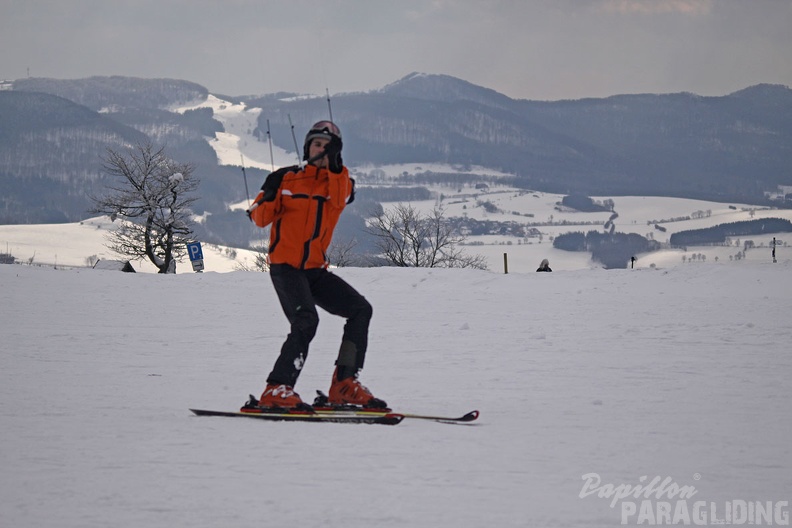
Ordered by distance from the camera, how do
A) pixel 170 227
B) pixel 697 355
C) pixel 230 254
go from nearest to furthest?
pixel 697 355 < pixel 170 227 < pixel 230 254

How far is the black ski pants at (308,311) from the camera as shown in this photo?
21.0 feet

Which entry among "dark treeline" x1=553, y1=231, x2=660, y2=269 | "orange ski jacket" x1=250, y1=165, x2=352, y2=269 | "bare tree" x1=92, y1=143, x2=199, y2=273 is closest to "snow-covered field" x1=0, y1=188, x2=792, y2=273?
"dark treeline" x1=553, y1=231, x2=660, y2=269

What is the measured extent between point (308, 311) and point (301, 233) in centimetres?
52

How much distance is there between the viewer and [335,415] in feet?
20.1

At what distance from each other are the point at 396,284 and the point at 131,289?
5464mm

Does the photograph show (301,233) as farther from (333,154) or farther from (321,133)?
(321,133)

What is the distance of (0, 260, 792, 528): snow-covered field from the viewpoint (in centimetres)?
418

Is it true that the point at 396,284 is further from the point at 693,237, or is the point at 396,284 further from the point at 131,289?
the point at 693,237

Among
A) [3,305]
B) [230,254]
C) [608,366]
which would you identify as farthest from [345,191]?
[230,254]

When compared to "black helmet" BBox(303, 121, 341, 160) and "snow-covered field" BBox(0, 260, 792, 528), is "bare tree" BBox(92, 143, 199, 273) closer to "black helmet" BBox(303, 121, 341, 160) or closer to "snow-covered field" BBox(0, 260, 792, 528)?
"snow-covered field" BBox(0, 260, 792, 528)

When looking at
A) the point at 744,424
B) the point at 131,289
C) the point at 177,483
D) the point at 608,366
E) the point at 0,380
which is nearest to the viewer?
the point at 177,483

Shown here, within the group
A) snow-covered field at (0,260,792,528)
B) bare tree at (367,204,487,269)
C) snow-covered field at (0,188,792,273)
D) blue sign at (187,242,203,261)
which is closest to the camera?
snow-covered field at (0,260,792,528)

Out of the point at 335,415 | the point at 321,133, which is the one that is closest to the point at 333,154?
the point at 321,133

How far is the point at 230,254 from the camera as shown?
97.6 m
